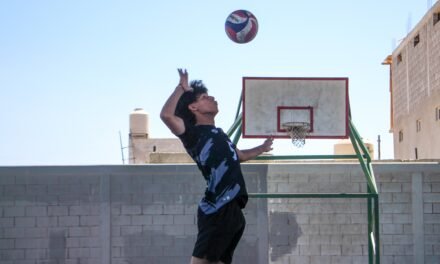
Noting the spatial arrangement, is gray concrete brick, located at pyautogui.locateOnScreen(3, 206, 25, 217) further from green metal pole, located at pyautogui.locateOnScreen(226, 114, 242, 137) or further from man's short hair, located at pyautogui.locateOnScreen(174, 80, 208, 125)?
man's short hair, located at pyautogui.locateOnScreen(174, 80, 208, 125)

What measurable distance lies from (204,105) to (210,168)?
0.43 metres

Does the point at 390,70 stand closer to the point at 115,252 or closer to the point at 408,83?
the point at 408,83

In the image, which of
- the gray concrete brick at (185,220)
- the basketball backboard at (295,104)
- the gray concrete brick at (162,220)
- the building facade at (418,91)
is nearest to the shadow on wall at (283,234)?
the gray concrete brick at (185,220)

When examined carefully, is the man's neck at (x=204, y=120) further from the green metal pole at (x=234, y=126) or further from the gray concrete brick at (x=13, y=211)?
the gray concrete brick at (x=13, y=211)

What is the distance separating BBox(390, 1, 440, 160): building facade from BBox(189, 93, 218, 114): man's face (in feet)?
72.9

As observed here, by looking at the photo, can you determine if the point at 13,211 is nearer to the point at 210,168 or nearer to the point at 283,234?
the point at 283,234

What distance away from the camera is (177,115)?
16.1ft

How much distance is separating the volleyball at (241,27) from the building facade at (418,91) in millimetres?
17850

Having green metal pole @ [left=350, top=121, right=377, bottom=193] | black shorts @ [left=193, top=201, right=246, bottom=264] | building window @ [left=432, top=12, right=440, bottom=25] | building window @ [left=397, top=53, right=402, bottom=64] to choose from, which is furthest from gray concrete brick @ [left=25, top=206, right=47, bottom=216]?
building window @ [left=397, top=53, right=402, bottom=64]

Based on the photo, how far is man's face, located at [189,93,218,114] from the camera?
16.0 feet

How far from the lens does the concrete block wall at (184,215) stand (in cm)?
1195

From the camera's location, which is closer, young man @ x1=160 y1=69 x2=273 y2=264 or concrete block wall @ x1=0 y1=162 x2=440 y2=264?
young man @ x1=160 y1=69 x2=273 y2=264

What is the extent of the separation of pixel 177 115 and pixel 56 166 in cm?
761

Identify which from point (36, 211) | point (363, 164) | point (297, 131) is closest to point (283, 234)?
point (297, 131)
